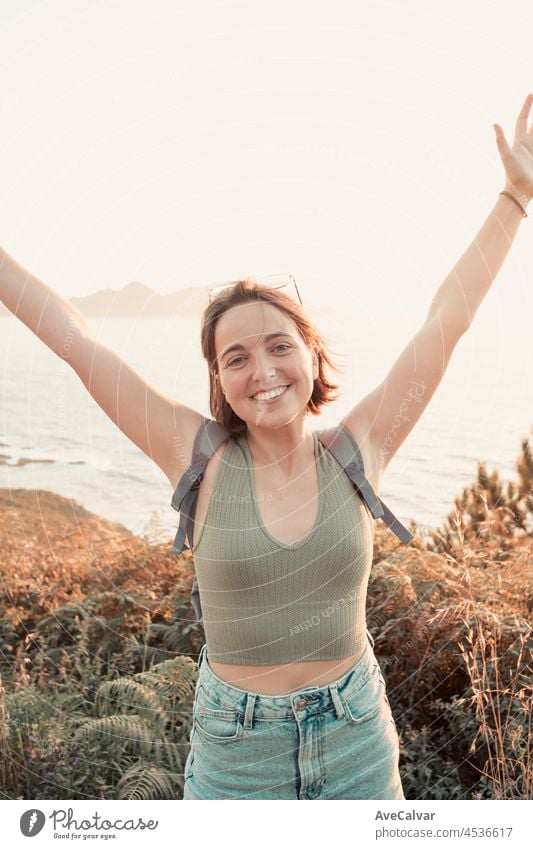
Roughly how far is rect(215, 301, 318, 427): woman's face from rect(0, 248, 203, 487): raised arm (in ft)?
0.45

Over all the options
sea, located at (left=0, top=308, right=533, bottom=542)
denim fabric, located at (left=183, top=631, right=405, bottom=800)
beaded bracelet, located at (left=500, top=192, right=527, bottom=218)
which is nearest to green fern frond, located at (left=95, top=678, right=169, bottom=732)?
sea, located at (left=0, top=308, right=533, bottom=542)

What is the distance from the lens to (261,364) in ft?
5.80

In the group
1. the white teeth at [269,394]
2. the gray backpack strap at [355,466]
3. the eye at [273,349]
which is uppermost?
the eye at [273,349]

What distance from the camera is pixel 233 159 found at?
8.65 feet

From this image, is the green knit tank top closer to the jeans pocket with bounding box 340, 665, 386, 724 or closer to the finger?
the jeans pocket with bounding box 340, 665, 386, 724

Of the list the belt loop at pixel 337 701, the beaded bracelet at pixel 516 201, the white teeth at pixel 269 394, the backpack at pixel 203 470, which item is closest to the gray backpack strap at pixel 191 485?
the backpack at pixel 203 470

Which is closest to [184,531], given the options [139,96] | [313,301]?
[313,301]

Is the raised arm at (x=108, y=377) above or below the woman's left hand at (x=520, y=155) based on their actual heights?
below

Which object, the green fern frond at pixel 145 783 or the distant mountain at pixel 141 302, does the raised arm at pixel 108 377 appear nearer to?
the distant mountain at pixel 141 302

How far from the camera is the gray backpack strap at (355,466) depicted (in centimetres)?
186

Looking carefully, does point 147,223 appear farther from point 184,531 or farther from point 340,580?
point 340,580

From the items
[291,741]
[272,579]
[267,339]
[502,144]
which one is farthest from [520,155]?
[291,741]
